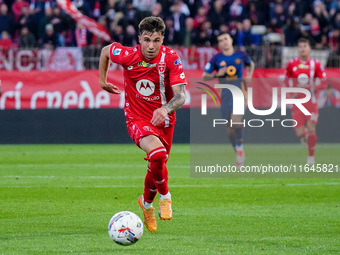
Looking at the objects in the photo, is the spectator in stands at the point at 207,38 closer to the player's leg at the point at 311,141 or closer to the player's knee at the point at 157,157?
the player's leg at the point at 311,141

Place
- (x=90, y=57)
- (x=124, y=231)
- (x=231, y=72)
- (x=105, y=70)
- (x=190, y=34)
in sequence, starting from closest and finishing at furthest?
(x=124, y=231) → (x=105, y=70) → (x=231, y=72) → (x=90, y=57) → (x=190, y=34)

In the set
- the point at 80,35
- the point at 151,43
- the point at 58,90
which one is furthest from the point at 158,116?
the point at 80,35

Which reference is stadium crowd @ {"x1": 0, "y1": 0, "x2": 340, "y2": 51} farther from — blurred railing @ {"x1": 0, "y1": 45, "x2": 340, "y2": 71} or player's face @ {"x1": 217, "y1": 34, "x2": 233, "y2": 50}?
player's face @ {"x1": 217, "y1": 34, "x2": 233, "y2": 50}

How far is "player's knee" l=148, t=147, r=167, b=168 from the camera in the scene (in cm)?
761

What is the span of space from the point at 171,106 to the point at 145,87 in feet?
1.82

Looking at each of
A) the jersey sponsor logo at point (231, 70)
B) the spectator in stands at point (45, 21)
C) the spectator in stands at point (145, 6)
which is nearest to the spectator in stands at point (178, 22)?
the spectator in stands at point (145, 6)

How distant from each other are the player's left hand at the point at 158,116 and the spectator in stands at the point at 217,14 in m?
14.7

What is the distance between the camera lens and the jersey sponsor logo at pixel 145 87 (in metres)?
7.95

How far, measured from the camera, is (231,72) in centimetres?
1495

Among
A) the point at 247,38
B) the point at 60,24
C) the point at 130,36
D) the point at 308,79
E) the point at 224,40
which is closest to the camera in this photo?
the point at 224,40

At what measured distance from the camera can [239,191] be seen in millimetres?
11461

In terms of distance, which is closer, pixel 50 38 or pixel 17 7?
pixel 50 38

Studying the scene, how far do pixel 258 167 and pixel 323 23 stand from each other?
8.83 metres

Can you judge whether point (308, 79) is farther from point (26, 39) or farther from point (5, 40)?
point (5, 40)
